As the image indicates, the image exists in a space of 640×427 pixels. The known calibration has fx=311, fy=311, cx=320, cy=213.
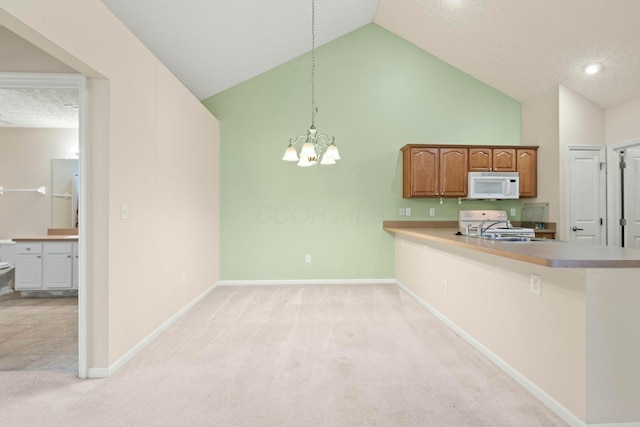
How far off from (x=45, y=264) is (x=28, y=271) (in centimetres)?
23

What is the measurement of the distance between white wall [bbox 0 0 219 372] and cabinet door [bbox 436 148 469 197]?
347 centimetres

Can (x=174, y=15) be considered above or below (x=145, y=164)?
above

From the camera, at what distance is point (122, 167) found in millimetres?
2354

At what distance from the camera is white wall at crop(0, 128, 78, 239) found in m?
4.85

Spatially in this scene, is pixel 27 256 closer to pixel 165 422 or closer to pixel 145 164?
pixel 145 164

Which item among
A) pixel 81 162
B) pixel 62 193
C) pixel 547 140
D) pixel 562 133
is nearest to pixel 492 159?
pixel 547 140

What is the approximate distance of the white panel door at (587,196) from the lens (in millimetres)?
4305

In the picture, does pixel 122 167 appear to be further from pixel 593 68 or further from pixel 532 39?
pixel 593 68

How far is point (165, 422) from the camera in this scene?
67.5 inches

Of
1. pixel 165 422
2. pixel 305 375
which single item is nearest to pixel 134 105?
pixel 165 422

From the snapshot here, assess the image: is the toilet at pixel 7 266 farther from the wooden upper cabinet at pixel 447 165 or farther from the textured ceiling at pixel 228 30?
the wooden upper cabinet at pixel 447 165

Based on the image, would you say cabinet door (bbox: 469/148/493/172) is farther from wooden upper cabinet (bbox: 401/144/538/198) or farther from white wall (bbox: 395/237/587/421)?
white wall (bbox: 395/237/587/421)

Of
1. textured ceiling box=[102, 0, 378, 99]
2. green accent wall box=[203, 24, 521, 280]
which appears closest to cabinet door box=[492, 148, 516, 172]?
green accent wall box=[203, 24, 521, 280]

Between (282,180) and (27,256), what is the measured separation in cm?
360
